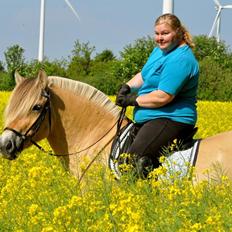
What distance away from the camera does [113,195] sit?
19.1ft

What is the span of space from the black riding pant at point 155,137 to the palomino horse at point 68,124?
0.29 metres

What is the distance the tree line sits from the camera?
172 ft

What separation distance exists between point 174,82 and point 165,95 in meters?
0.15

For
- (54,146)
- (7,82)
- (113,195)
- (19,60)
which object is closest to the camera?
(113,195)

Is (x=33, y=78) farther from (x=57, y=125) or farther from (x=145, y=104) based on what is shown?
(x=145, y=104)

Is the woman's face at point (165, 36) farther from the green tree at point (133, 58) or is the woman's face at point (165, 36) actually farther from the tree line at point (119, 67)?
the green tree at point (133, 58)

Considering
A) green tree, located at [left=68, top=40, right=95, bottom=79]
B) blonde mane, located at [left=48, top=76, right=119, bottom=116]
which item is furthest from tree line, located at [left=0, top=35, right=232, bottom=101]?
blonde mane, located at [left=48, top=76, right=119, bottom=116]

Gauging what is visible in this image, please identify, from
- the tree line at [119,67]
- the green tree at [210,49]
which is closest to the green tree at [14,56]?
the tree line at [119,67]

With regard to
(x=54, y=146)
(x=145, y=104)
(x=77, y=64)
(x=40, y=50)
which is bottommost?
(x=77, y=64)

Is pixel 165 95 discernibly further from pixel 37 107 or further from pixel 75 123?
pixel 37 107

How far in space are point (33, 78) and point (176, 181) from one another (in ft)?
8.96

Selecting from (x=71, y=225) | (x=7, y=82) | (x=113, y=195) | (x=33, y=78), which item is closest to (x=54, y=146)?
(x=33, y=78)

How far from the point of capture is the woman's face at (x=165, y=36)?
780 cm

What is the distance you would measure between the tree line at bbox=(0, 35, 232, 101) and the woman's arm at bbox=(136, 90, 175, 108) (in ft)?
126
